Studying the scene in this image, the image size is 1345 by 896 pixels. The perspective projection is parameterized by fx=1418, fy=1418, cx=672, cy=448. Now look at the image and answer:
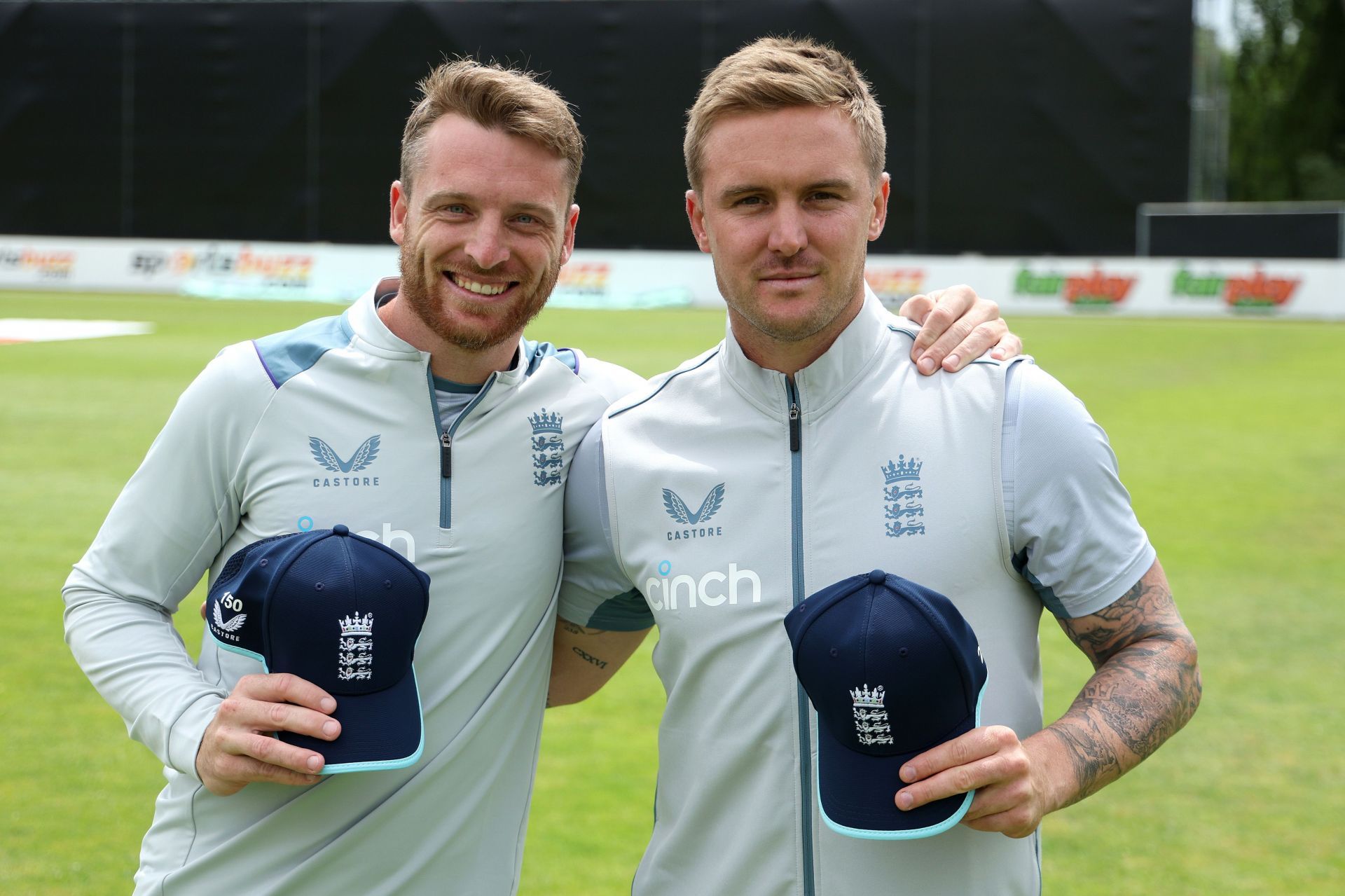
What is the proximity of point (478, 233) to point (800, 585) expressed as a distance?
93 centimetres

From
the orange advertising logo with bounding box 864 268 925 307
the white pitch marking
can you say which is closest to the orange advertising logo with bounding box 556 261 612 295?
the orange advertising logo with bounding box 864 268 925 307

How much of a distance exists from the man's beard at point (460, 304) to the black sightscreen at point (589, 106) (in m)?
26.9

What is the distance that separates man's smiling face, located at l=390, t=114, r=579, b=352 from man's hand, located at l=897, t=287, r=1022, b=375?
2.51 ft

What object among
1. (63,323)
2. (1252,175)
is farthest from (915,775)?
(1252,175)

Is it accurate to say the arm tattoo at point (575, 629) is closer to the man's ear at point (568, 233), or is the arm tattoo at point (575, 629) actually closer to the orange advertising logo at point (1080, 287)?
the man's ear at point (568, 233)

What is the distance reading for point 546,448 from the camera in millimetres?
2832

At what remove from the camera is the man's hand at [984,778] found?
2031mm

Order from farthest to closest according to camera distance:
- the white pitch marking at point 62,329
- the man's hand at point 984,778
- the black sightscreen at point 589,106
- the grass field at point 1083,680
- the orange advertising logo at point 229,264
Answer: the black sightscreen at point 589,106 < the orange advertising logo at point 229,264 < the white pitch marking at point 62,329 < the grass field at point 1083,680 < the man's hand at point 984,778

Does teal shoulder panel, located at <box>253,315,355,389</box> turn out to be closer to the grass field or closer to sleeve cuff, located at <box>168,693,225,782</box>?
sleeve cuff, located at <box>168,693,225,782</box>

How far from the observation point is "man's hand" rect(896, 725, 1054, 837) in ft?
6.66

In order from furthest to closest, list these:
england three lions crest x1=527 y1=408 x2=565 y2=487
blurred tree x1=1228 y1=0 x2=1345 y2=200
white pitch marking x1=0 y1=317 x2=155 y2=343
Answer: blurred tree x1=1228 y1=0 x2=1345 y2=200, white pitch marking x1=0 y1=317 x2=155 y2=343, england three lions crest x1=527 y1=408 x2=565 y2=487

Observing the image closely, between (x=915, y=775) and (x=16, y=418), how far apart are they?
1162cm

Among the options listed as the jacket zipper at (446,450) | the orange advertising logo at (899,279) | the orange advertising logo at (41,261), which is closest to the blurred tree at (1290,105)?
the orange advertising logo at (899,279)

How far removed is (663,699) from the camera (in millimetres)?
5848
